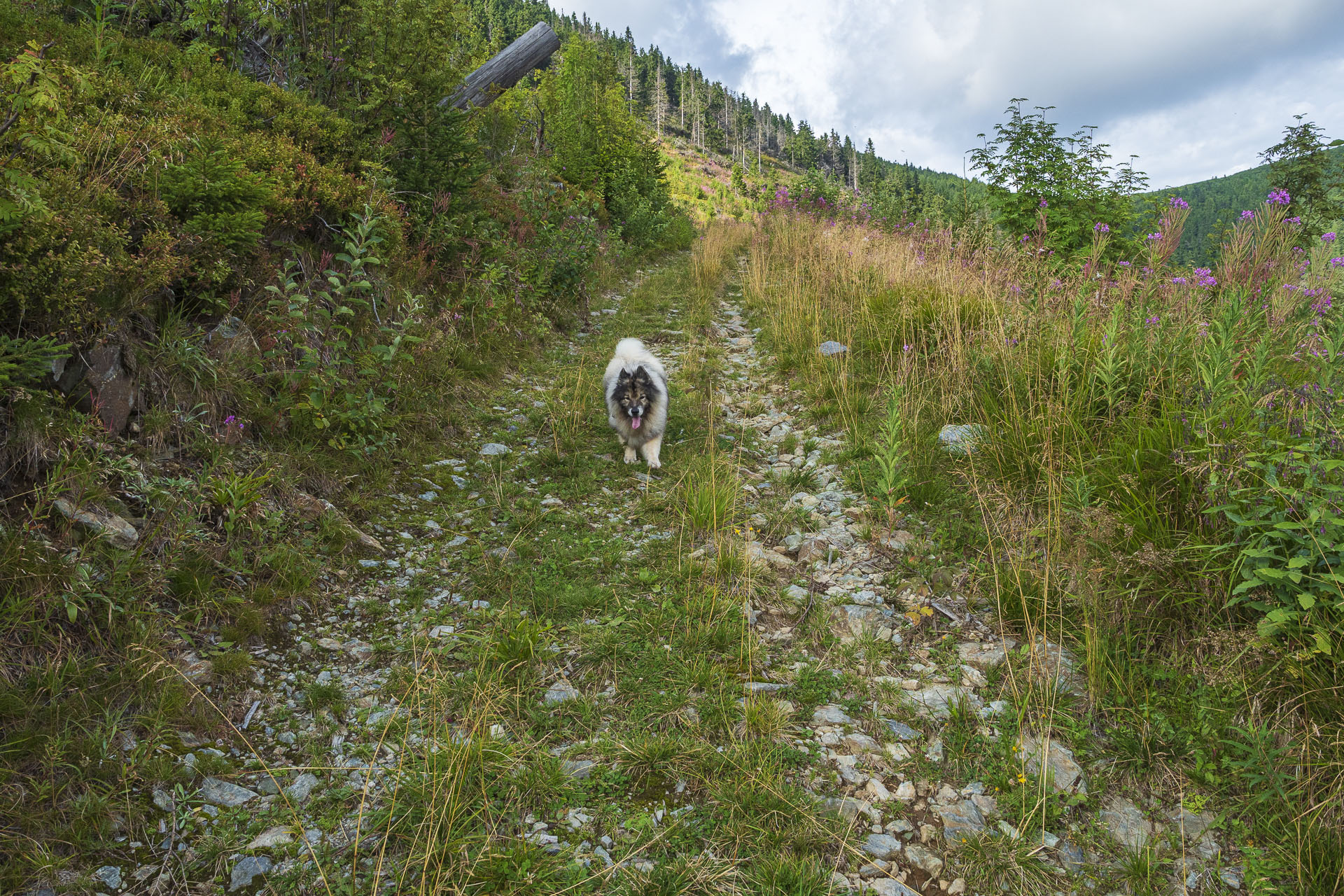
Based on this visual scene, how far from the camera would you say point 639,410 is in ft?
22.4

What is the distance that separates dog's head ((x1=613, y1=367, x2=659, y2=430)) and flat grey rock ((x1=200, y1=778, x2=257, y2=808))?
4719 millimetres

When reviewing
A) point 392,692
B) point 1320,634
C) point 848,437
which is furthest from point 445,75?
point 1320,634

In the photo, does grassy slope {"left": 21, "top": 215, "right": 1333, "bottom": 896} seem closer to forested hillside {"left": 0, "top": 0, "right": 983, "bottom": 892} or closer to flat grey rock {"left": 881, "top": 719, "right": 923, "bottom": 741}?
flat grey rock {"left": 881, "top": 719, "right": 923, "bottom": 741}

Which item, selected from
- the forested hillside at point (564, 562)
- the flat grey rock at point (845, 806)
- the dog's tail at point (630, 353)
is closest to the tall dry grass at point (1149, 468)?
the forested hillside at point (564, 562)

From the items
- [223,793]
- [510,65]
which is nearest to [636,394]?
[223,793]

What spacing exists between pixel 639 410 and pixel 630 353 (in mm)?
1780

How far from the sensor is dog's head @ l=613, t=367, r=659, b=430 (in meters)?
6.88

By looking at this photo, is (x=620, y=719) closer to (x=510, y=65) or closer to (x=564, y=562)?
(x=564, y=562)

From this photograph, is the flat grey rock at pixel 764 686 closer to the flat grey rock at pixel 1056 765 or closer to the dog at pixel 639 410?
the flat grey rock at pixel 1056 765

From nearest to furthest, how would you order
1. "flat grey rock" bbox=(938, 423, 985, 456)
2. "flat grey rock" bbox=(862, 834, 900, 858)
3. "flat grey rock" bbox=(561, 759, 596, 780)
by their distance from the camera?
"flat grey rock" bbox=(862, 834, 900, 858), "flat grey rock" bbox=(561, 759, 596, 780), "flat grey rock" bbox=(938, 423, 985, 456)

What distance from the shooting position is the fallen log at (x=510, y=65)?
39.2 feet

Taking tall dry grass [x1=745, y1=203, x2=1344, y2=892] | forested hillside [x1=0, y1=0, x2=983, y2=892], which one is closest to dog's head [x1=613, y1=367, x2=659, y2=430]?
forested hillside [x1=0, y1=0, x2=983, y2=892]

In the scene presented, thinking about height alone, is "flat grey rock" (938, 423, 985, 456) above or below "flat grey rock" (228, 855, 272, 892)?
above

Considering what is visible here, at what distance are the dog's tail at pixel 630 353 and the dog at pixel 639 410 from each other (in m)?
0.45
